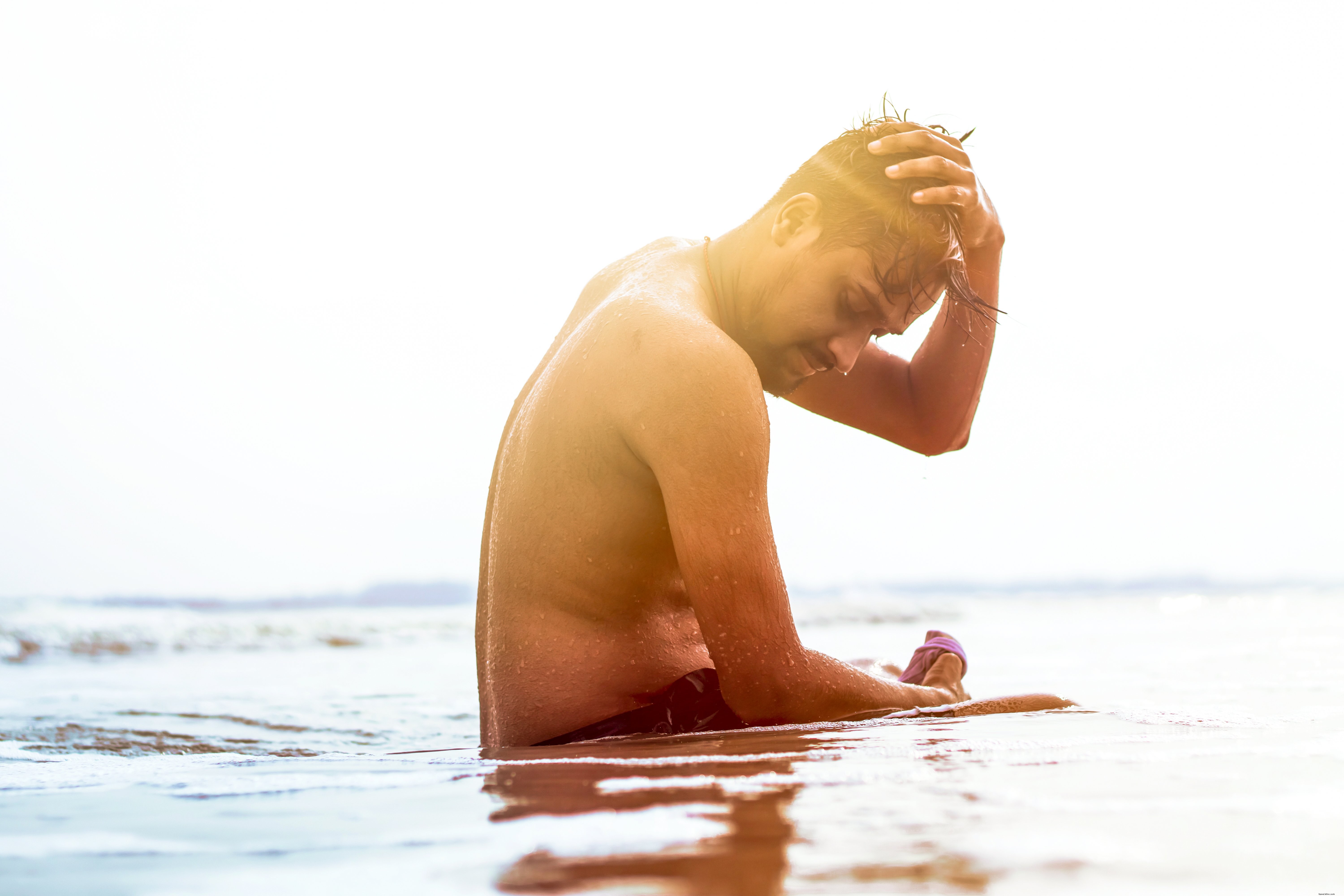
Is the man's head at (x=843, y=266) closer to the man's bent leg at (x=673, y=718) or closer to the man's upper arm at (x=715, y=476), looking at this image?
the man's upper arm at (x=715, y=476)

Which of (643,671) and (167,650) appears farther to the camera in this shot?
(167,650)

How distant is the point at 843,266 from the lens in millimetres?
1993

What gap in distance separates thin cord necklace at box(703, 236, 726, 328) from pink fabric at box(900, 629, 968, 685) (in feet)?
3.36

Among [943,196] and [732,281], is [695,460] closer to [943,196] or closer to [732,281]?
[732,281]

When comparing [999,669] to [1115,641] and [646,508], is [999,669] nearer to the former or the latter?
[1115,641]

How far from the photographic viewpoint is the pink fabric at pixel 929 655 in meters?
2.42

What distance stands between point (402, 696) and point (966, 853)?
4.46 metres

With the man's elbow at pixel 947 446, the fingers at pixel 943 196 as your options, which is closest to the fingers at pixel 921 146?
the fingers at pixel 943 196

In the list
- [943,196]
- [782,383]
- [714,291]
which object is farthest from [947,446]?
[714,291]

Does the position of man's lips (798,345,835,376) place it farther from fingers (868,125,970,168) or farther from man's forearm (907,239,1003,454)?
man's forearm (907,239,1003,454)

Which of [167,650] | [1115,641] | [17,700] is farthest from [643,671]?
[167,650]

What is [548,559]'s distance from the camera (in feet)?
5.82

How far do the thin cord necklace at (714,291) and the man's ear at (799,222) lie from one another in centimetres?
16

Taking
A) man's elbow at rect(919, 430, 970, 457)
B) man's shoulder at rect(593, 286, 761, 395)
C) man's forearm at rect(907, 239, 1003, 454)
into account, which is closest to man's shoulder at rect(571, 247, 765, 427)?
man's shoulder at rect(593, 286, 761, 395)
